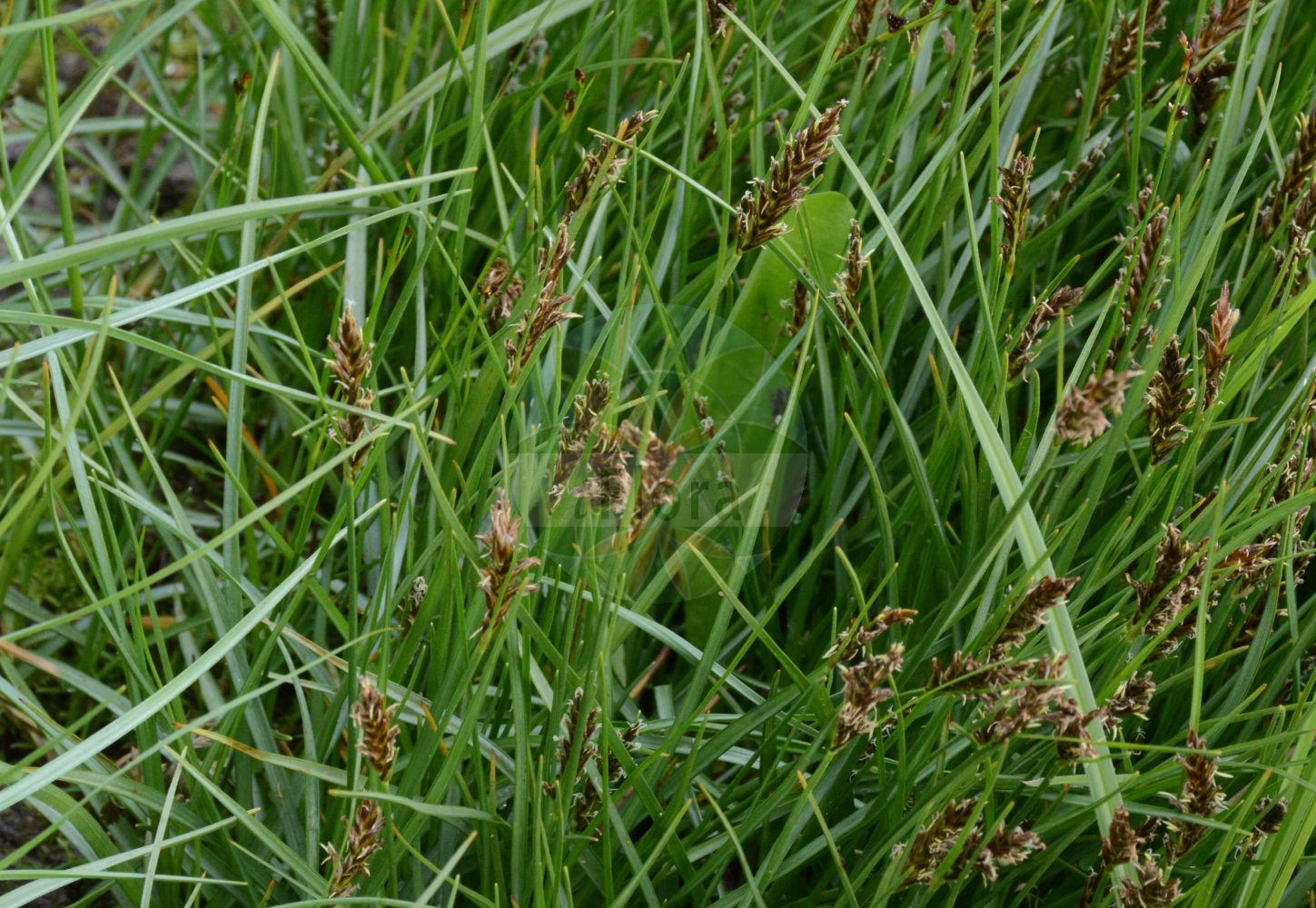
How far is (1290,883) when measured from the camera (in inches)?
50.6

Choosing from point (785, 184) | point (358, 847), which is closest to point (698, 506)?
point (785, 184)

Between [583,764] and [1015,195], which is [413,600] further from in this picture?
[1015,195]

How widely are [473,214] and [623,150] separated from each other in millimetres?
359

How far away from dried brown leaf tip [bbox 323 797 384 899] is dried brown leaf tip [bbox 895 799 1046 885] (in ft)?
1.45

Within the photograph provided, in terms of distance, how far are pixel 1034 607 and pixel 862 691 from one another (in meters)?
0.15

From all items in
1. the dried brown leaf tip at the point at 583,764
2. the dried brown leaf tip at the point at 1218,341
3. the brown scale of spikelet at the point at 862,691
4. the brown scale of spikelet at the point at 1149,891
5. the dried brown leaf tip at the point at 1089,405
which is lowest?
the dried brown leaf tip at the point at 583,764

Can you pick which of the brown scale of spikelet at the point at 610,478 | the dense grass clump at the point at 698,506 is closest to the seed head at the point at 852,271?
the dense grass clump at the point at 698,506

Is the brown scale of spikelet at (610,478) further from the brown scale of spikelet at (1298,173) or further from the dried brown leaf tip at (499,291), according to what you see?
the brown scale of spikelet at (1298,173)

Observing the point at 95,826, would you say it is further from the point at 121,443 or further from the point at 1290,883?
the point at 1290,883

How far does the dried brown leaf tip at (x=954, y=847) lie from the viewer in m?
1.03

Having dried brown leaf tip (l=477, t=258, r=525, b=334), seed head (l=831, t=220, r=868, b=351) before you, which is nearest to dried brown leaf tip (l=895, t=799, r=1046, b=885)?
seed head (l=831, t=220, r=868, b=351)

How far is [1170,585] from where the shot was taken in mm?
1038

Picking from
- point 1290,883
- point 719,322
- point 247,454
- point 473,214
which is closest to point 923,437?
point 719,322

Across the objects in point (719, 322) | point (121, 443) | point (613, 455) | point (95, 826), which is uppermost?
point (613, 455)
